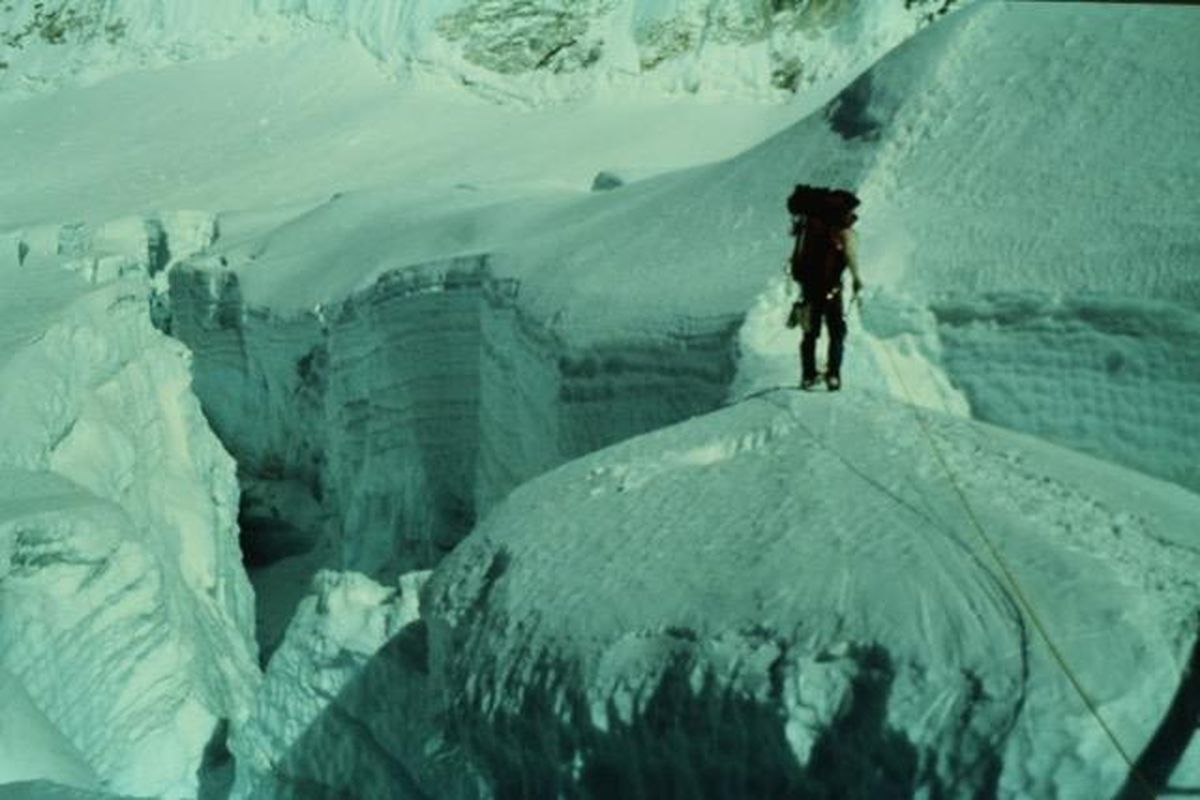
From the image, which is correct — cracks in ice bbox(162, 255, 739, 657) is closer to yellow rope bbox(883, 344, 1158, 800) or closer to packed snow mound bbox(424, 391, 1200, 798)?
packed snow mound bbox(424, 391, 1200, 798)

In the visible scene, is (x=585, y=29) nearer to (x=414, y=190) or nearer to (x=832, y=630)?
(x=414, y=190)

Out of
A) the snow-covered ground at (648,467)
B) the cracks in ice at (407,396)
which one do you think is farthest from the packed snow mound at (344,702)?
the cracks in ice at (407,396)

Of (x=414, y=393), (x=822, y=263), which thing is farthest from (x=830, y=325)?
(x=414, y=393)

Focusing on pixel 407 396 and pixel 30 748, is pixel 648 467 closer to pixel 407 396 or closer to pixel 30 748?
pixel 30 748

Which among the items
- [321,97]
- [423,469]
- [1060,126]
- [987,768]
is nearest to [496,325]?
[423,469]

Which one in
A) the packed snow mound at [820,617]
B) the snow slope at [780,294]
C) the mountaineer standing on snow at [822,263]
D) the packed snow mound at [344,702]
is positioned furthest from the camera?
the snow slope at [780,294]

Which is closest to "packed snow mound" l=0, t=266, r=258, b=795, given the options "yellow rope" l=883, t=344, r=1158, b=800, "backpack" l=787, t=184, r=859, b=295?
"backpack" l=787, t=184, r=859, b=295

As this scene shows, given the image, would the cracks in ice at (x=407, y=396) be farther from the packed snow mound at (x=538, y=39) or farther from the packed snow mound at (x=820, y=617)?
the packed snow mound at (x=538, y=39)
